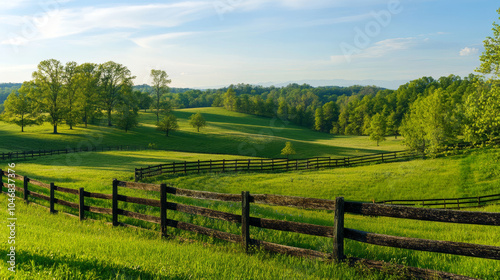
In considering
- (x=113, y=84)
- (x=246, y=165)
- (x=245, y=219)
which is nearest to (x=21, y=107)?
(x=113, y=84)

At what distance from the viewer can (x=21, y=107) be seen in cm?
5966

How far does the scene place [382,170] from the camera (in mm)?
34406

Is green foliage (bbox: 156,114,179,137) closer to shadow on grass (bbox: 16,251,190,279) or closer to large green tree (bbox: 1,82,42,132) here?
large green tree (bbox: 1,82,42,132)

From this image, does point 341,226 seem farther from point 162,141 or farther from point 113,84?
point 113,84

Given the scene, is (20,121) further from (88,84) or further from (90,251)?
(90,251)

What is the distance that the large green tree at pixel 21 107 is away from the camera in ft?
194

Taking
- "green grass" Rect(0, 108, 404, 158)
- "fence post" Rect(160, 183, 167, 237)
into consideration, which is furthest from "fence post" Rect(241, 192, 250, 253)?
"green grass" Rect(0, 108, 404, 158)

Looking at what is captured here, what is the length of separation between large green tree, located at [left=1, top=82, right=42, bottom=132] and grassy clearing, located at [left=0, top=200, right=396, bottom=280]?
64.7 meters

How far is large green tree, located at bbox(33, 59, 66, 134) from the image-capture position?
60.3 metres

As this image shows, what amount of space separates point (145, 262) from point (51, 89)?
67947mm

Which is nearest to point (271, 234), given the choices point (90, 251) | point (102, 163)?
point (90, 251)

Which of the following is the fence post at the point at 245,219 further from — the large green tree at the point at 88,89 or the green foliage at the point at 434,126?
the large green tree at the point at 88,89

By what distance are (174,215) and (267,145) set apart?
63.4m

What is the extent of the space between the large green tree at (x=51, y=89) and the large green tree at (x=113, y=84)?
11049 mm
